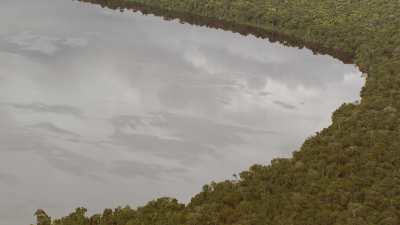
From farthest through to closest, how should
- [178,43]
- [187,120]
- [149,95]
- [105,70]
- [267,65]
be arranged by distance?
[178,43]
[267,65]
[105,70]
[149,95]
[187,120]

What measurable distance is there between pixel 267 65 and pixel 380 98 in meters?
32.5

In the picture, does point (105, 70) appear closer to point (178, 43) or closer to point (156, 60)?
point (156, 60)

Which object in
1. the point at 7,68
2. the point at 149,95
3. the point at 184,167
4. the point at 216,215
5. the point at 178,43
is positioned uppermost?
the point at 178,43

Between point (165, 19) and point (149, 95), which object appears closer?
point (149, 95)

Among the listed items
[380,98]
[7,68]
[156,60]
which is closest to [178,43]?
[156,60]

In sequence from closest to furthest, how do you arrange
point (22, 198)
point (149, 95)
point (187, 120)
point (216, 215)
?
point (216, 215), point (22, 198), point (187, 120), point (149, 95)

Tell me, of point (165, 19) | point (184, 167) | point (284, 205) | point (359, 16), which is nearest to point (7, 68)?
point (184, 167)

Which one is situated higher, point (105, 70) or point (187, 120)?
point (105, 70)

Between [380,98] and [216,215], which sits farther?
[380,98]

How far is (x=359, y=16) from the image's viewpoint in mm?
141375

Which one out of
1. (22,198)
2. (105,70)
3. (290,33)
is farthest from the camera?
(290,33)

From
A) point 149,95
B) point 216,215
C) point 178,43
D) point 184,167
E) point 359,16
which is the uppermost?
point 359,16

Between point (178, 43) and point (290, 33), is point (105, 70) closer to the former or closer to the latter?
point (178, 43)

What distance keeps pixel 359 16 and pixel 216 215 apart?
3812 inches
